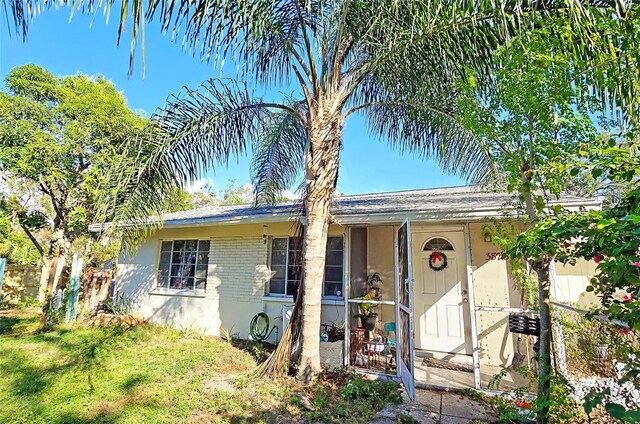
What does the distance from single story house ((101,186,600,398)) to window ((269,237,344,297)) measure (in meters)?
0.02

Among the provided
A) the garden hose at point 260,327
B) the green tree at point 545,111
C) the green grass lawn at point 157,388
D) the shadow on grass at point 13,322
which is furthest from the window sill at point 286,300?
the shadow on grass at point 13,322

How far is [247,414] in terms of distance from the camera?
4094 mm

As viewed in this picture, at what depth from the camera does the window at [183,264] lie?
28.5 ft

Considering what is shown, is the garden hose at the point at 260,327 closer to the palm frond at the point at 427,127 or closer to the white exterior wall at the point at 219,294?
the white exterior wall at the point at 219,294

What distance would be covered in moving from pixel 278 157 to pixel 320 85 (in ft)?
8.53

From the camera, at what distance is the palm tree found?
14.1 feet

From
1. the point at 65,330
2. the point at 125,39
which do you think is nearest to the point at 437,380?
the point at 125,39

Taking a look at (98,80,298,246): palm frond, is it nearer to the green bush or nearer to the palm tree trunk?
the palm tree trunk

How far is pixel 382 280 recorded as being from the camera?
6.86 metres

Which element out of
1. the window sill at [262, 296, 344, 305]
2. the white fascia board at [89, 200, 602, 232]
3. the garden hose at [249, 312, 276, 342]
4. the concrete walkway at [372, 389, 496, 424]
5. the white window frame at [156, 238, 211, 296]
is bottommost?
the concrete walkway at [372, 389, 496, 424]

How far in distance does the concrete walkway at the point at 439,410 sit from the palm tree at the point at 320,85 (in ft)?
4.39

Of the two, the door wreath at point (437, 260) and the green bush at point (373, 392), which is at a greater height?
the door wreath at point (437, 260)

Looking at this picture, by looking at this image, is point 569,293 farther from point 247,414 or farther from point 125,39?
point 125,39

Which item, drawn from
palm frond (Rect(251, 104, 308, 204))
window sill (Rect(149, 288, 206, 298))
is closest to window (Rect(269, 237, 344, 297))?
palm frond (Rect(251, 104, 308, 204))
